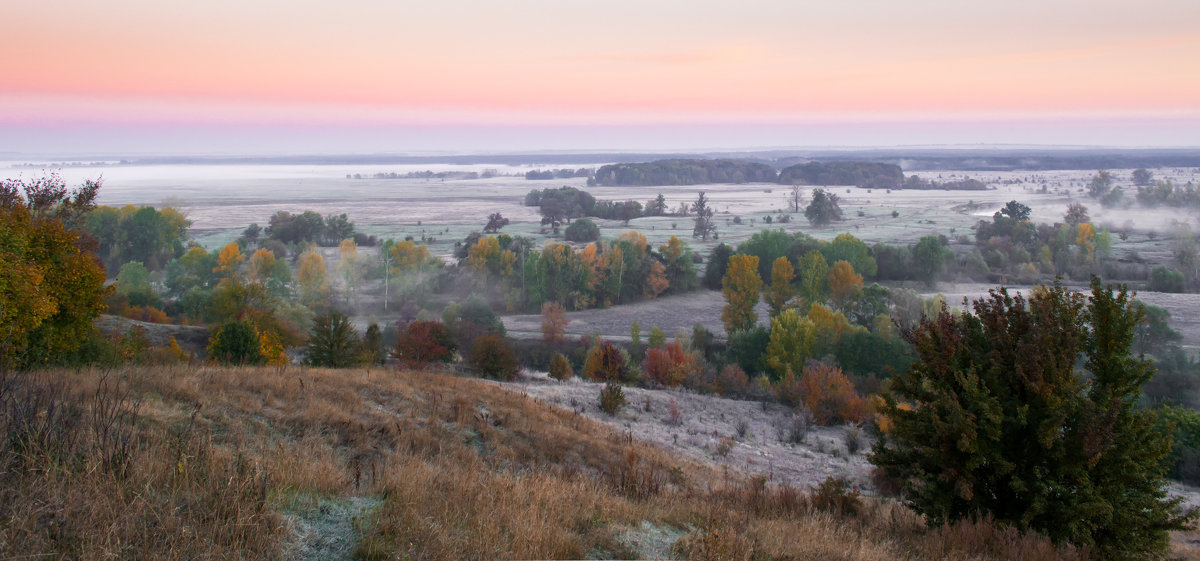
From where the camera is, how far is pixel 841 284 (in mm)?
56031

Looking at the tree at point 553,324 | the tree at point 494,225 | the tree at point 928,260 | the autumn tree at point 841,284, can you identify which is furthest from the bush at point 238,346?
the tree at point 494,225

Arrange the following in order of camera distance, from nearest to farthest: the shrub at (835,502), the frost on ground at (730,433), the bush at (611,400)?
the shrub at (835,502) < the frost on ground at (730,433) < the bush at (611,400)

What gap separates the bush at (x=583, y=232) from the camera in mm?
99062

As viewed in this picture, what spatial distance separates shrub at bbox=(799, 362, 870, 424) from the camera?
29.0 m

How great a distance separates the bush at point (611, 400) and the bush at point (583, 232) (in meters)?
75.7

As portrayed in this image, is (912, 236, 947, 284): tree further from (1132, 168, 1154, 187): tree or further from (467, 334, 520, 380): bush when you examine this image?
(1132, 168, 1154, 187): tree

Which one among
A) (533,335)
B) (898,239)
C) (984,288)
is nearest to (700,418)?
(533,335)

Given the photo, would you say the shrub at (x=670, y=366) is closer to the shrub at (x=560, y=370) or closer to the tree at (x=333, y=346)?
the shrub at (x=560, y=370)

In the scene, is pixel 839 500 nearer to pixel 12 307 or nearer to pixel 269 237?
pixel 12 307

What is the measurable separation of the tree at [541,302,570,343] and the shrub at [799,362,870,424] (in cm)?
2204

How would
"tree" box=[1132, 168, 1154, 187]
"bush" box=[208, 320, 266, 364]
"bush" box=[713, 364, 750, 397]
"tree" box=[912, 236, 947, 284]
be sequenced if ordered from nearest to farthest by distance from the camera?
"bush" box=[208, 320, 266, 364] < "bush" box=[713, 364, 750, 397] < "tree" box=[912, 236, 947, 284] < "tree" box=[1132, 168, 1154, 187]

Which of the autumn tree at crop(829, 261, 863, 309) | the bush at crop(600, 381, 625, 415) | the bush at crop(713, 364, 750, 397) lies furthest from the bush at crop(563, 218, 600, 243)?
the bush at crop(600, 381, 625, 415)

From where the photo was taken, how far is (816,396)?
101 feet

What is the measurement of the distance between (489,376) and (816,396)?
14.6 metres
